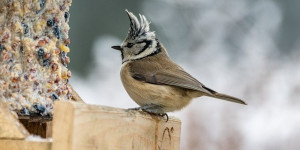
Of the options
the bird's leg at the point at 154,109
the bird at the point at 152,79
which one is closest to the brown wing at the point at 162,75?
the bird at the point at 152,79

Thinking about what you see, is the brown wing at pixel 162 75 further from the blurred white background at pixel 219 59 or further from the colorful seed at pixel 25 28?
the blurred white background at pixel 219 59

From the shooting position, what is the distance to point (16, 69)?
4172 millimetres

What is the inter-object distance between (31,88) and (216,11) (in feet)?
15.4

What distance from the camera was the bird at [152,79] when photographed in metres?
4.90

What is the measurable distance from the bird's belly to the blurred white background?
1443 millimetres

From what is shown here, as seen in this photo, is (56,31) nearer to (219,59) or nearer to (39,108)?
(39,108)

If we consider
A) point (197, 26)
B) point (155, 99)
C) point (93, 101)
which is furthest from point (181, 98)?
point (197, 26)

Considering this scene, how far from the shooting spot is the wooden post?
3.70 m

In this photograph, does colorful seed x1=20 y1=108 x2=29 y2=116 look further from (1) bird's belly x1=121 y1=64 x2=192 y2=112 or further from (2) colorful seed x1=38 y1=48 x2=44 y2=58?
(1) bird's belly x1=121 y1=64 x2=192 y2=112

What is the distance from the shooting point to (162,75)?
5.06 m

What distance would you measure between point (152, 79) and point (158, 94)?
0.15m

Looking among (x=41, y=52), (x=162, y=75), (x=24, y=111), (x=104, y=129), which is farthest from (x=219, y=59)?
(x=104, y=129)

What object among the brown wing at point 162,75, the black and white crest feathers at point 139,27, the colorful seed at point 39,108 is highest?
the black and white crest feathers at point 139,27

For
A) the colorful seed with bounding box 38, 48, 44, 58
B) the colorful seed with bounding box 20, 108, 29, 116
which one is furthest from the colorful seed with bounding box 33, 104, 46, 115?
the colorful seed with bounding box 38, 48, 44, 58
